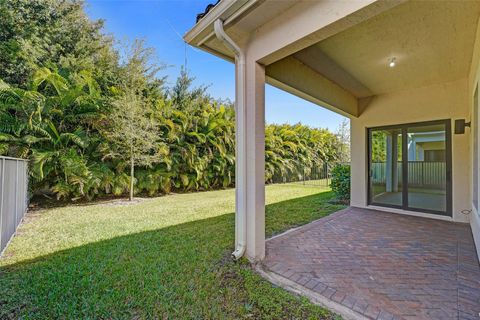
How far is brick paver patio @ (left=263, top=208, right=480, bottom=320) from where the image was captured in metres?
2.20

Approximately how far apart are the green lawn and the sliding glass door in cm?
308

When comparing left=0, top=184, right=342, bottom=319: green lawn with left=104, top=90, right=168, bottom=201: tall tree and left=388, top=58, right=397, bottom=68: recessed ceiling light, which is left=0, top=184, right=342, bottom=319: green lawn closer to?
left=104, top=90, right=168, bottom=201: tall tree

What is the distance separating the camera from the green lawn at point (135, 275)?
217 cm

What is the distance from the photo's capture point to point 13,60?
8180 mm

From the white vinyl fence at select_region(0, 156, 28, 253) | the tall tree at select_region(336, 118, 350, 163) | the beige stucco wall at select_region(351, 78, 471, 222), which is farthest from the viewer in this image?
the tall tree at select_region(336, 118, 350, 163)

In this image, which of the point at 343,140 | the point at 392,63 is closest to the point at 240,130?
the point at 392,63

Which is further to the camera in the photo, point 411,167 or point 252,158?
point 411,167

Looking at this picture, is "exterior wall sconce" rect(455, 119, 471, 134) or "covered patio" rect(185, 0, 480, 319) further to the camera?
"exterior wall sconce" rect(455, 119, 471, 134)

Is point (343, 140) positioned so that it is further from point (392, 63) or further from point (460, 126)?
point (392, 63)

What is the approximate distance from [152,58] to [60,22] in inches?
215

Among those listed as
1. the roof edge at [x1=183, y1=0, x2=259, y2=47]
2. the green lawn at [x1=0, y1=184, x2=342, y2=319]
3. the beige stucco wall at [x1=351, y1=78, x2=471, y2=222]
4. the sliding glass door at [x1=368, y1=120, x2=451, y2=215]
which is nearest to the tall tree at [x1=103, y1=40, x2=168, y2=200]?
the green lawn at [x1=0, y1=184, x2=342, y2=319]

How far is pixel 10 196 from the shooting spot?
13.1 ft

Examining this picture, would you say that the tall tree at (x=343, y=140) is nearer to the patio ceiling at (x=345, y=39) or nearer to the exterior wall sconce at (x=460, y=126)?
the patio ceiling at (x=345, y=39)

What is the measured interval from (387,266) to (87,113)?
8236mm
